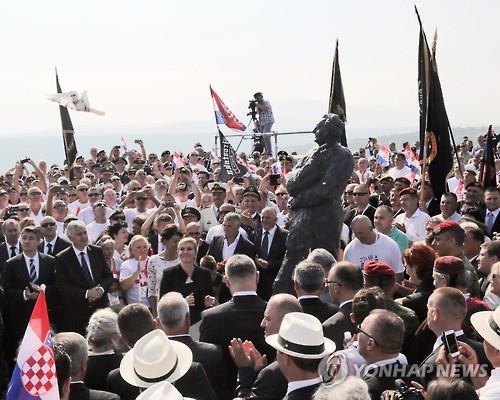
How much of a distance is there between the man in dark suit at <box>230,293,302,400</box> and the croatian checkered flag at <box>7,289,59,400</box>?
1.28 metres

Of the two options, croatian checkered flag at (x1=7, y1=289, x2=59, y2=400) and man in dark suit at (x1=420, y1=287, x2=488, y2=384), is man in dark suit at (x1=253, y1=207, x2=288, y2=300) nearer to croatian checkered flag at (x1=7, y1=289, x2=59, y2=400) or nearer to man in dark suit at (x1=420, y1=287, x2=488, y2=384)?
man in dark suit at (x1=420, y1=287, x2=488, y2=384)

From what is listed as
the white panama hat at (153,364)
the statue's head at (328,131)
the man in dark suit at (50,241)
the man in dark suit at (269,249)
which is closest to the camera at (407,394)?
the white panama hat at (153,364)

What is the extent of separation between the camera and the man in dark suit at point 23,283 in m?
9.27

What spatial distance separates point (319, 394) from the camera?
3715 mm

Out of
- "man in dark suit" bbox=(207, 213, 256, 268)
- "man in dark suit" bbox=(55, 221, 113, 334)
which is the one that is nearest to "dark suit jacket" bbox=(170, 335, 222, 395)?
"man in dark suit" bbox=(55, 221, 113, 334)

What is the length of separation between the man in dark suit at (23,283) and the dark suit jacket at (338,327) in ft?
14.4

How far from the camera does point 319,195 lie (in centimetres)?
884

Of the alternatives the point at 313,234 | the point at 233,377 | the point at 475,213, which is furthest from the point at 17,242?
the point at 475,213

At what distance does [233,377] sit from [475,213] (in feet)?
17.7

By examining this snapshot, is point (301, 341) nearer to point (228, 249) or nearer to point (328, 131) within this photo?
point (328, 131)

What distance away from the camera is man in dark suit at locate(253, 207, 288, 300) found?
1024 centimetres

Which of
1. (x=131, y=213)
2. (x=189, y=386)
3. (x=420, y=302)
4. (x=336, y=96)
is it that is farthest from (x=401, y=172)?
(x=189, y=386)

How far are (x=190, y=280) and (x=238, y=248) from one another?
182 cm

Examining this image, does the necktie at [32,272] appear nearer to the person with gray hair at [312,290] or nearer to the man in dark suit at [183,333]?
the man in dark suit at [183,333]
